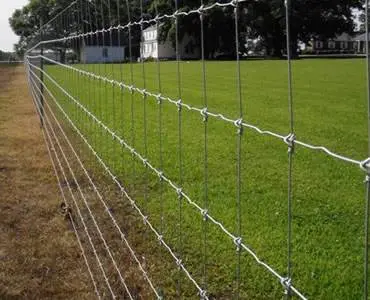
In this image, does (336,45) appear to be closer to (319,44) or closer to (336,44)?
(336,44)

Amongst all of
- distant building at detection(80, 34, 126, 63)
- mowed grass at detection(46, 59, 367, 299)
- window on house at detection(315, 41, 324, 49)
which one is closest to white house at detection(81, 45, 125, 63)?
distant building at detection(80, 34, 126, 63)

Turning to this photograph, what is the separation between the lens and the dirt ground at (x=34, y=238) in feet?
13.8

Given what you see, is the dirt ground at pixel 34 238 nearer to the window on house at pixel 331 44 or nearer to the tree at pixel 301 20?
the tree at pixel 301 20

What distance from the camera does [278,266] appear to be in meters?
4.26

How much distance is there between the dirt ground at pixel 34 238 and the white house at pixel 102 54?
149cm

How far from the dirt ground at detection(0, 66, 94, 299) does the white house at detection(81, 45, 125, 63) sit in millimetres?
1490

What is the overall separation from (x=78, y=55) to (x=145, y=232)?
3202mm

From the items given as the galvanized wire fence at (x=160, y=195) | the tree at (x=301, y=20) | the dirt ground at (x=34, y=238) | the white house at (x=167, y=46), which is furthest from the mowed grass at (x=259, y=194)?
the dirt ground at (x=34, y=238)

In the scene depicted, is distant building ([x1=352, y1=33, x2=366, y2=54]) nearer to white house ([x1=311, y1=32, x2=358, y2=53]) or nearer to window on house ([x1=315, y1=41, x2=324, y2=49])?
white house ([x1=311, y1=32, x2=358, y2=53])

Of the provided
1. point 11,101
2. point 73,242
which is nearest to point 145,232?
point 73,242

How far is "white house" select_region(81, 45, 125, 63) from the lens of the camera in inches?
201

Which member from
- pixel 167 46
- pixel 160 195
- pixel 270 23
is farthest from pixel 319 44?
pixel 160 195

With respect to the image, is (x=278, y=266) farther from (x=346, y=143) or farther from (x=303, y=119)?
(x=303, y=119)

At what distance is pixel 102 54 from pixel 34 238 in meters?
1.77
